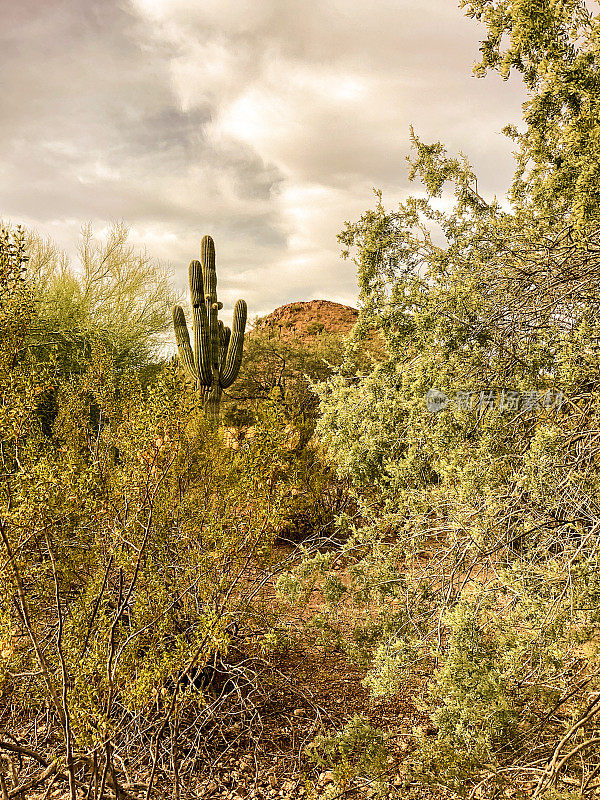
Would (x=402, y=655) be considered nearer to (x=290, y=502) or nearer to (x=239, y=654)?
(x=290, y=502)

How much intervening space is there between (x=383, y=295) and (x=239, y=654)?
2.98 m

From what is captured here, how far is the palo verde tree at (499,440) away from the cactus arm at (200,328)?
8466 mm

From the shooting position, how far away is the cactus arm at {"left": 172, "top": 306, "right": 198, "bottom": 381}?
1125 cm

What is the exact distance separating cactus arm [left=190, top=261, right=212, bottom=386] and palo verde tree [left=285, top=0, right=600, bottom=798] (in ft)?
27.8

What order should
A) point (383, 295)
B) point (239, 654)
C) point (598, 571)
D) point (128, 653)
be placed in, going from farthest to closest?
1. point (239, 654)
2. point (383, 295)
3. point (128, 653)
4. point (598, 571)

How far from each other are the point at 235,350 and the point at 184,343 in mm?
1229

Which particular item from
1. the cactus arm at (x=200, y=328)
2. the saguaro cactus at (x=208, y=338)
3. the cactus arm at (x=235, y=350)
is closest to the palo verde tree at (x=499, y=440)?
the saguaro cactus at (x=208, y=338)

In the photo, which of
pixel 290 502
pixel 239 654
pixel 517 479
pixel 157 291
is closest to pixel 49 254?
pixel 157 291

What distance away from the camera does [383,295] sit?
3.27m

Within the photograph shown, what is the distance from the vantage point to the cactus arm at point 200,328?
38.0 feet

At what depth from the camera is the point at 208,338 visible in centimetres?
1171

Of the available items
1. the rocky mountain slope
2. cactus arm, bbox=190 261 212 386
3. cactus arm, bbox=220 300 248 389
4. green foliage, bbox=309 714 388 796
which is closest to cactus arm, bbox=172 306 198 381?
cactus arm, bbox=190 261 212 386

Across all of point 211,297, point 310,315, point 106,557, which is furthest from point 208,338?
point 310,315

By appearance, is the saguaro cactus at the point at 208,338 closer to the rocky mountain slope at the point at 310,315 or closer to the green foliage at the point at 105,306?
the green foliage at the point at 105,306
